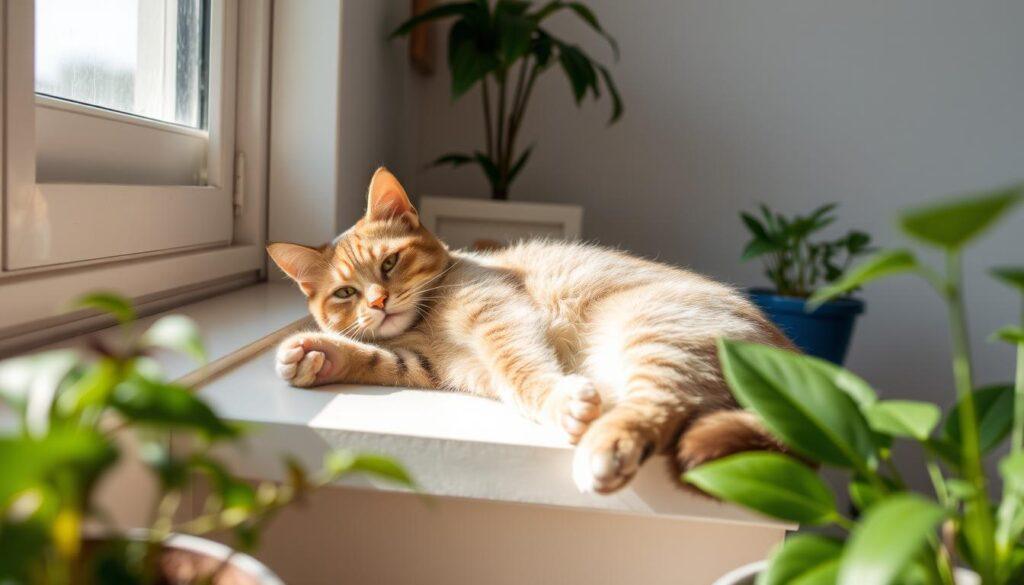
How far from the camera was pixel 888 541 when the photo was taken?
0.39 m

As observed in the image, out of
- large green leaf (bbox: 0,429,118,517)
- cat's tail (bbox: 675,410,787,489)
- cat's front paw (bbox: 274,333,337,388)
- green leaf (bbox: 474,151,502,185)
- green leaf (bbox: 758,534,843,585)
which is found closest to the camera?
large green leaf (bbox: 0,429,118,517)

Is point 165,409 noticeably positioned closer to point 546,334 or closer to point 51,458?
point 51,458

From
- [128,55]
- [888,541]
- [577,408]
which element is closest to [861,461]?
[888,541]

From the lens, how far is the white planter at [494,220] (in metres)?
2.25

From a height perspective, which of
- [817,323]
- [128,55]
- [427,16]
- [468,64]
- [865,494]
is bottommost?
[817,323]

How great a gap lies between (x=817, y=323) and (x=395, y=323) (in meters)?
1.24

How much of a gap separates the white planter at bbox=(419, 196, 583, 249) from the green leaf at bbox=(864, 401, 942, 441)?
65.8 inches

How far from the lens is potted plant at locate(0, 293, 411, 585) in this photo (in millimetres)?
316

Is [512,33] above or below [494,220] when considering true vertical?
above

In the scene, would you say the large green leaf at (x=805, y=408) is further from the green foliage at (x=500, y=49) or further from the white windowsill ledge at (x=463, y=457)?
the green foliage at (x=500, y=49)

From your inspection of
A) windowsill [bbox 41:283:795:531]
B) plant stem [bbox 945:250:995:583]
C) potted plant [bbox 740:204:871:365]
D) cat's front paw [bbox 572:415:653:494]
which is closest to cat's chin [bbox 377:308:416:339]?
windowsill [bbox 41:283:795:531]

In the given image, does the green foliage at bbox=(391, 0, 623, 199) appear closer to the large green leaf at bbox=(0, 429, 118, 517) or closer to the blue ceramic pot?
the blue ceramic pot

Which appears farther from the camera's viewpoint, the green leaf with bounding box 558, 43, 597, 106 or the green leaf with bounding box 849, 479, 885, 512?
the green leaf with bounding box 558, 43, 597, 106

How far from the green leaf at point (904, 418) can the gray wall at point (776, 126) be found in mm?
2197
